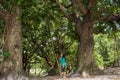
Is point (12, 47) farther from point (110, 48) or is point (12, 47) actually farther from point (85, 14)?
point (110, 48)

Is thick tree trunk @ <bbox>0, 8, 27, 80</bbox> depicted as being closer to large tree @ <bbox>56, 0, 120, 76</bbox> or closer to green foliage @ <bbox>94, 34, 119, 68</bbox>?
large tree @ <bbox>56, 0, 120, 76</bbox>

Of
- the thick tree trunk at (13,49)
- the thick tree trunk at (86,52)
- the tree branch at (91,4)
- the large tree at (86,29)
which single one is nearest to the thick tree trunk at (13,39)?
the thick tree trunk at (13,49)

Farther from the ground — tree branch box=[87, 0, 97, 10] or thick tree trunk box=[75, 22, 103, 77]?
tree branch box=[87, 0, 97, 10]

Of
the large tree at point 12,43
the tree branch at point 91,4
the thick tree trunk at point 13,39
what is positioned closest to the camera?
the large tree at point 12,43

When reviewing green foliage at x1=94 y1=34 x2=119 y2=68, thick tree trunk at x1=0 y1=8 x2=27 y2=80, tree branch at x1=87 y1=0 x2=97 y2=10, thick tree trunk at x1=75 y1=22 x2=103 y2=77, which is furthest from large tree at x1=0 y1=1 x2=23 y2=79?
green foliage at x1=94 y1=34 x2=119 y2=68

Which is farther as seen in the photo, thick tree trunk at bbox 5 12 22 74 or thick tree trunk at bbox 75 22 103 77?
thick tree trunk at bbox 75 22 103 77

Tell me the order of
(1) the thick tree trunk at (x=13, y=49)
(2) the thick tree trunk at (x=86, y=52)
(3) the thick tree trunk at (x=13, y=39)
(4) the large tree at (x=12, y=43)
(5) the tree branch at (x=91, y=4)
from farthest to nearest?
(5) the tree branch at (x=91, y=4), (2) the thick tree trunk at (x=86, y=52), (3) the thick tree trunk at (x=13, y=39), (4) the large tree at (x=12, y=43), (1) the thick tree trunk at (x=13, y=49)

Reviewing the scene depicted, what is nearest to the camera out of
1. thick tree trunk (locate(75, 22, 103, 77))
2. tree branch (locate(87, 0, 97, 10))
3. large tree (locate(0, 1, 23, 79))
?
large tree (locate(0, 1, 23, 79))

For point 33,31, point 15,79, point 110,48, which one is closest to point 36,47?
point 33,31

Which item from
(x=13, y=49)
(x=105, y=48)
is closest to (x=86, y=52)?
(x=13, y=49)

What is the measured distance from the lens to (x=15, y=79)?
11.0m

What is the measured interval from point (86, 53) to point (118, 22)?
9.30 feet

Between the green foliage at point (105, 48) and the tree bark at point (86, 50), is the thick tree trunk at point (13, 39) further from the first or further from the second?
the green foliage at point (105, 48)

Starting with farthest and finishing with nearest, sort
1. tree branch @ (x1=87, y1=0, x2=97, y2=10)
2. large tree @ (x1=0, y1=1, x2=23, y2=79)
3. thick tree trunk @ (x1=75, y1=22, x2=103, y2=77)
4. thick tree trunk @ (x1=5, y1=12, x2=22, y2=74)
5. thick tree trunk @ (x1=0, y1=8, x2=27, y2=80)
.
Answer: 1. tree branch @ (x1=87, y1=0, x2=97, y2=10)
2. thick tree trunk @ (x1=75, y1=22, x2=103, y2=77)
3. thick tree trunk @ (x1=5, y1=12, x2=22, y2=74)
4. large tree @ (x1=0, y1=1, x2=23, y2=79)
5. thick tree trunk @ (x1=0, y1=8, x2=27, y2=80)
